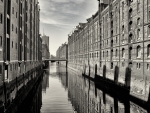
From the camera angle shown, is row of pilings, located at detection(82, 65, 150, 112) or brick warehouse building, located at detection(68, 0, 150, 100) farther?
brick warehouse building, located at detection(68, 0, 150, 100)

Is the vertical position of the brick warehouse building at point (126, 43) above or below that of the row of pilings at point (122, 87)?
above

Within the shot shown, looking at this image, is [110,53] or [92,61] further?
[92,61]

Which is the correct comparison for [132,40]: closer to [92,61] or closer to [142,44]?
[142,44]

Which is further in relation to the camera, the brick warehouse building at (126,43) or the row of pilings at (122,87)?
the brick warehouse building at (126,43)

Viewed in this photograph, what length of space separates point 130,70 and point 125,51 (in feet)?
10.7

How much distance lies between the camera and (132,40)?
2333 centimetres

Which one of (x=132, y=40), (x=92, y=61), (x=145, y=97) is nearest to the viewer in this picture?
(x=145, y=97)

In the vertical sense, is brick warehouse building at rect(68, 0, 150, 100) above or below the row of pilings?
above

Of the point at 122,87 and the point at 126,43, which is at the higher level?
the point at 126,43

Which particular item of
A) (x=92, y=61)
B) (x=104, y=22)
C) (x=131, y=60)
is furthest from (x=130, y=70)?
(x=92, y=61)

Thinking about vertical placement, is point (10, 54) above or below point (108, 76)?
above

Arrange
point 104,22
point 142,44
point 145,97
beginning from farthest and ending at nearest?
point 104,22, point 142,44, point 145,97

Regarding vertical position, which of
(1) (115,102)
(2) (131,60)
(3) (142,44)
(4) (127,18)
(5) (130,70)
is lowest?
(1) (115,102)

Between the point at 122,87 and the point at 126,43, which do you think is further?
the point at 126,43
